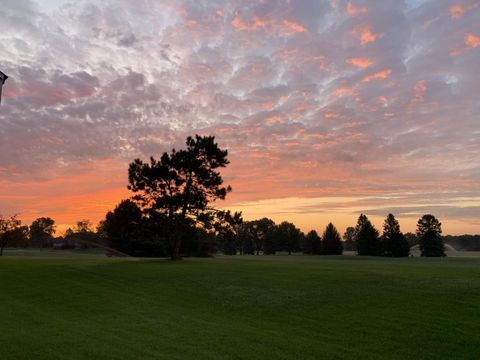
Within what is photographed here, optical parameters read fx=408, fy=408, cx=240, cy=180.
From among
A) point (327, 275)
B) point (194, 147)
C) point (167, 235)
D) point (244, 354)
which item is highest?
point (194, 147)

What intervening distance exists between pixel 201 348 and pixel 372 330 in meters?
5.71

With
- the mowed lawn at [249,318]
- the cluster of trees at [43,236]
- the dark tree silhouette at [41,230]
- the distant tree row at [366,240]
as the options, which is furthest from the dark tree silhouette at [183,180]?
the dark tree silhouette at [41,230]

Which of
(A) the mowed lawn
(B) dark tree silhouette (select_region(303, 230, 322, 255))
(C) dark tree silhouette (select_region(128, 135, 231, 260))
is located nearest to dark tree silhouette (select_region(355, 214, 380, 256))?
(B) dark tree silhouette (select_region(303, 230, 322, 255))

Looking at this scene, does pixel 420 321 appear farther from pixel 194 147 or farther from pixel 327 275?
pixel 194 147

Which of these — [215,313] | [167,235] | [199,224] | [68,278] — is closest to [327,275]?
[215,313]

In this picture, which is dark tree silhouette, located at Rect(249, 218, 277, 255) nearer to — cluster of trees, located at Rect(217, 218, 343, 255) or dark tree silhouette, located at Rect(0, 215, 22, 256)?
cluster of trees, located at Rect(217, 218, 343, 255)

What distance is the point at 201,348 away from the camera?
38.6 feet

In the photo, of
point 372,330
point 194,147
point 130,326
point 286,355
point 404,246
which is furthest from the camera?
point 404,246

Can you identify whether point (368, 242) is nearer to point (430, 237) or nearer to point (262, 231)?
point (430, 237)

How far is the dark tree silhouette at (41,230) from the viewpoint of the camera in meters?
160

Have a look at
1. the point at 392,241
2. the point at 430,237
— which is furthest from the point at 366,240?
the point at 430,237

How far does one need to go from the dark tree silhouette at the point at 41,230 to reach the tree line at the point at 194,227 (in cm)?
40

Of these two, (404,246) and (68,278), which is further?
(404,246)

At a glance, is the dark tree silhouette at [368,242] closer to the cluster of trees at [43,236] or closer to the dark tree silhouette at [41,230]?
the cluster of trees at [43,236]
